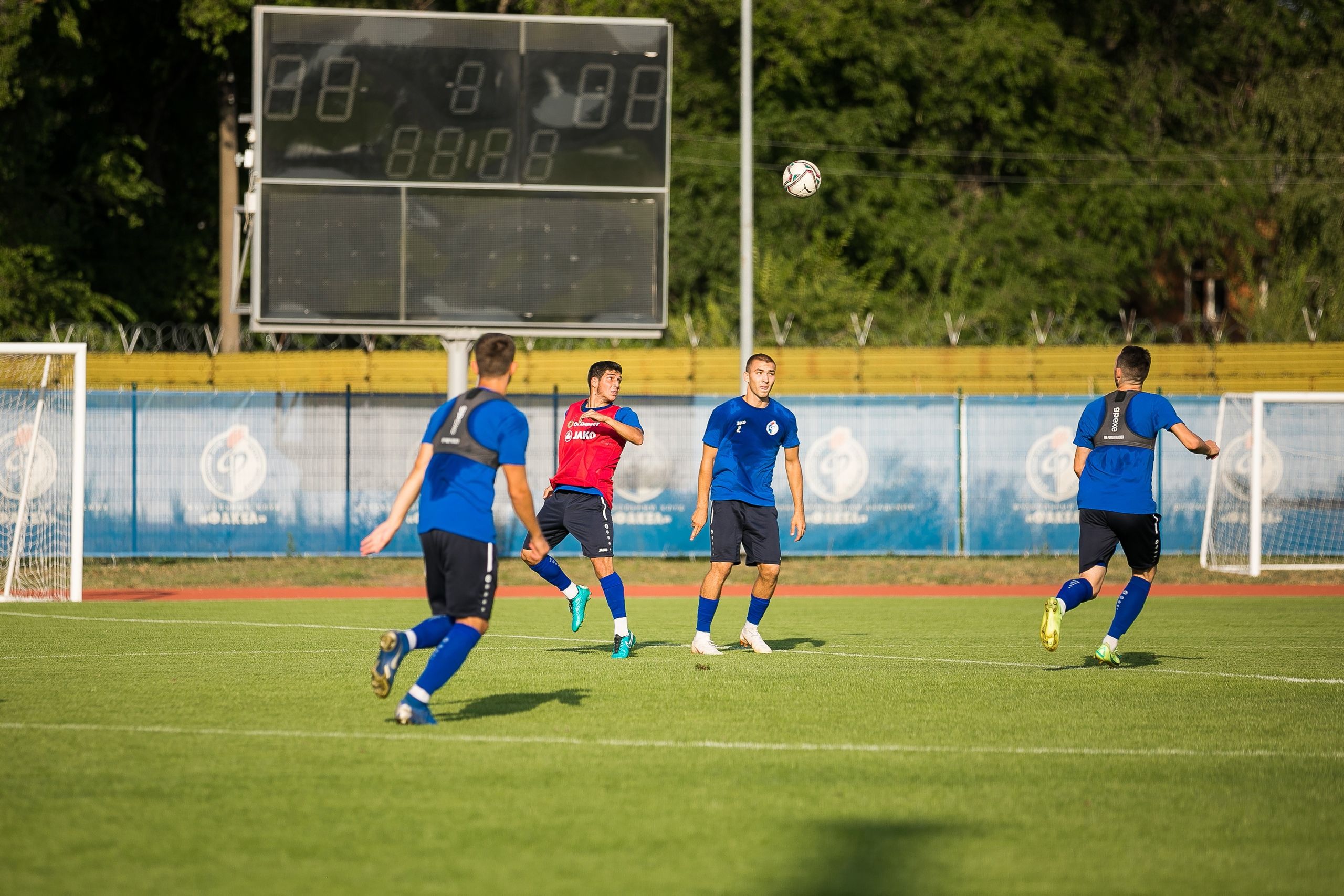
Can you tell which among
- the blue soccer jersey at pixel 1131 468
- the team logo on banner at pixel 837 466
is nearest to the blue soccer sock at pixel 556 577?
the blue soccer jersey at pixel 1131 468

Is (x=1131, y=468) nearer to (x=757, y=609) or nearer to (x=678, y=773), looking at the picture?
(x=757, y=609)

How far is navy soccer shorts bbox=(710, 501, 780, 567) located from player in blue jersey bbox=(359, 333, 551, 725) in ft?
10.0

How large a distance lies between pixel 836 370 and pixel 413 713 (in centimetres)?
2061

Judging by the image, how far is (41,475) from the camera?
15664 mm

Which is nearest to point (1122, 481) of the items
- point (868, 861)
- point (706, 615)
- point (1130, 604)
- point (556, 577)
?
point (1130, 604)

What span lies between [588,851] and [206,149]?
36.6m

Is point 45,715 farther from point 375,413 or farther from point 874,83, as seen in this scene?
point 874,83

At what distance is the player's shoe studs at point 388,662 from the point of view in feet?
21.9

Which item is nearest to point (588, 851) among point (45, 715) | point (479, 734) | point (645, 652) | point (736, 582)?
point (479, 734)

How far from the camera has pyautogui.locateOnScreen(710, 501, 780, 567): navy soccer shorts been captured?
9867 millimetres

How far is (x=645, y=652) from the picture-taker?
10266 mm

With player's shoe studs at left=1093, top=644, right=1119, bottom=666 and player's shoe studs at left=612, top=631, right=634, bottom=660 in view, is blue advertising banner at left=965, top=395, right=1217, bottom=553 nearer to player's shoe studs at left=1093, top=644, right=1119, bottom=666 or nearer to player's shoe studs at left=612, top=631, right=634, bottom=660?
player's shoe studs at left=1093, top=644, right=1119, bottom=666

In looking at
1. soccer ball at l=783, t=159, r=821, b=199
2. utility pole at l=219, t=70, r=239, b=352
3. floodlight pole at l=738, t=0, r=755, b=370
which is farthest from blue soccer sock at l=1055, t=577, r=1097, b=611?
utility pole at l=219, t=70, r=239, b=352

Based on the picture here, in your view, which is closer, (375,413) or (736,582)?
(736,582)
